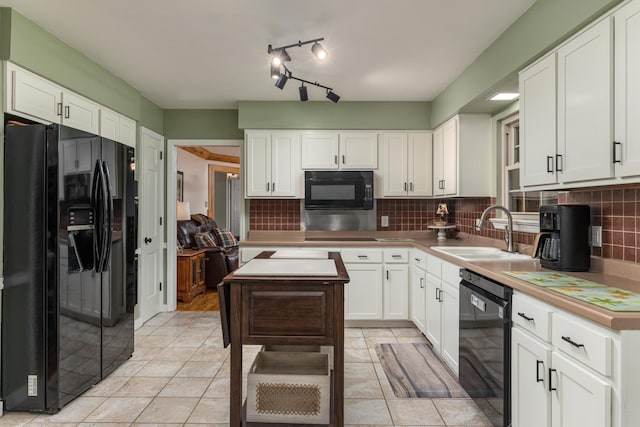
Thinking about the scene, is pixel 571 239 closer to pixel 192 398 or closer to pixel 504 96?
pixel 504 96

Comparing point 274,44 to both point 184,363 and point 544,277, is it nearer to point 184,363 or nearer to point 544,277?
point 544,277

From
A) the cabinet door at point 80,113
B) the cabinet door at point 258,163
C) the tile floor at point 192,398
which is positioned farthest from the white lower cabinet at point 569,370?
the cabinet door at point 80,113

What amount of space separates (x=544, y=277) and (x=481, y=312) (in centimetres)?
40

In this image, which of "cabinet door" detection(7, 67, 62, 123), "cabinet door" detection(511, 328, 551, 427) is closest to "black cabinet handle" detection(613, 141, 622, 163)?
"cabinet door" detection(511, 328, 551, 427)

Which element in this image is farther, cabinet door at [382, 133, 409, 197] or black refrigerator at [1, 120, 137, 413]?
cabinet door at [382, 133, 409, 197]

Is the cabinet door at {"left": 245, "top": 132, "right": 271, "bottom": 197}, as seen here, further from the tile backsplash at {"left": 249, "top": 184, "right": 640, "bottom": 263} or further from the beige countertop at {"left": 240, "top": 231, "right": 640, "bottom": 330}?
the beige countertop at {"left": 240, "top": 231, "right": 640, "bottom": 330}

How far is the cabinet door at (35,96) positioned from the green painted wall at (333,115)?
1809mm

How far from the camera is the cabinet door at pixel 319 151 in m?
4.12

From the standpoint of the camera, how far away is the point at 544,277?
6.06ft

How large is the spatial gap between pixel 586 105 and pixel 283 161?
292 centimetres

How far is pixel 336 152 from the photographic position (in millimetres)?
4133

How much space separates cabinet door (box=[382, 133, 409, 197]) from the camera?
4156 mm

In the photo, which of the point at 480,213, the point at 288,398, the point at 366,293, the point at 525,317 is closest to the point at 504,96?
the point at 480,213

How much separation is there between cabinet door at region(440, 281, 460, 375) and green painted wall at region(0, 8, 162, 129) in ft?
10.7
